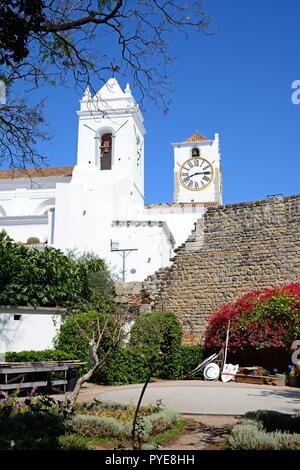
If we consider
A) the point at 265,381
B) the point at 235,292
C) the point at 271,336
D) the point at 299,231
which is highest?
the point at 299,231

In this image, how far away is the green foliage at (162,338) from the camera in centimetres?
1511

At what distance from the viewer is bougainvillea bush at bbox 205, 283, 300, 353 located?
577 inches

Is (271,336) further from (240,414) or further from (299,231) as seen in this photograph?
(240,414)

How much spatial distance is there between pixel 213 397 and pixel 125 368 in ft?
13.0

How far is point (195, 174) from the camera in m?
58.8

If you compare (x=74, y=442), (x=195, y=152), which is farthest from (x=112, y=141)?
(x=74, y=442)

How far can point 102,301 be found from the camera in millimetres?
17938

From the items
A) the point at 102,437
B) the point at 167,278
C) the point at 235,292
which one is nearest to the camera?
the point at 102,437

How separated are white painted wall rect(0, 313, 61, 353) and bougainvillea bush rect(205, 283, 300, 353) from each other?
519cm

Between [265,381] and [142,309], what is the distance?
5632 millimetres

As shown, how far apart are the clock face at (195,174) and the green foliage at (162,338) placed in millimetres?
43337

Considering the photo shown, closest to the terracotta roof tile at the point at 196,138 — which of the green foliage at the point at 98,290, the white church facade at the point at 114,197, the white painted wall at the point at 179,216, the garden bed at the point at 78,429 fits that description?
the white church facade at the point at 114,197

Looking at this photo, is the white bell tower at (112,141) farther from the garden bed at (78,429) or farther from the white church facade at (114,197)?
the garden bed at (78,429)
